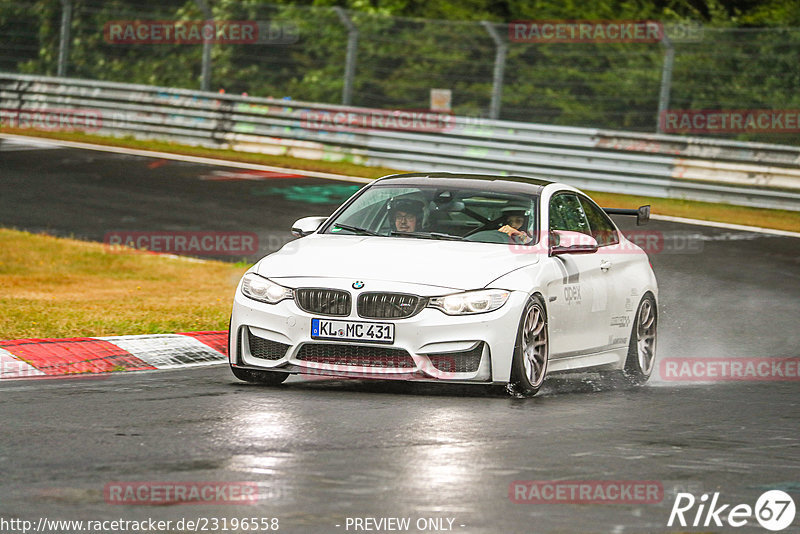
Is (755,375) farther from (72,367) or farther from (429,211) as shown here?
(72,367)

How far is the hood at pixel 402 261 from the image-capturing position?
29.3ft

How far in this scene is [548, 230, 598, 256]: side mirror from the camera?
32.0ft

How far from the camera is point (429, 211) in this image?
1009 cm

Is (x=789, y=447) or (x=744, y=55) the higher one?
(x=744, y=55)

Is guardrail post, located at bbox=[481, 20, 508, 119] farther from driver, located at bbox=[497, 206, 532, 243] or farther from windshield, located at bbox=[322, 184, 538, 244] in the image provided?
driver, located at bbox=[497, 206, 532, 243]

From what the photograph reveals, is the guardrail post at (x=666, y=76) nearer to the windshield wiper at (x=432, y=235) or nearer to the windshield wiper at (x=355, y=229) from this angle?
the windshield wiper at (x=355, y=229)

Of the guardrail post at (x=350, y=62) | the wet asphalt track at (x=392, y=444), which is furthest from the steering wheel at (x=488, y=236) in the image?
the guardrail post at (x=350, y=62)

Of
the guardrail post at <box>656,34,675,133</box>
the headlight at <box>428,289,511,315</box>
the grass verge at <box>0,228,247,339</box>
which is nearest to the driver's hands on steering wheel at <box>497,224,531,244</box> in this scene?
the headlight at <box>428,289,511,315</box>

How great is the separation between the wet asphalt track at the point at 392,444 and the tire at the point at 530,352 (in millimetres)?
111

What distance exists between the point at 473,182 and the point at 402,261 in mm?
1443

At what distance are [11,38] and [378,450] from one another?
84.5 ft

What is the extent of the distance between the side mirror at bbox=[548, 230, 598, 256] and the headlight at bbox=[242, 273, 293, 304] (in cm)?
184

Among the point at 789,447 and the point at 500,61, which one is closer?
the point at 789,447

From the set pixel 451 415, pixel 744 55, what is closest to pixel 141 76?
pixel 744 55
